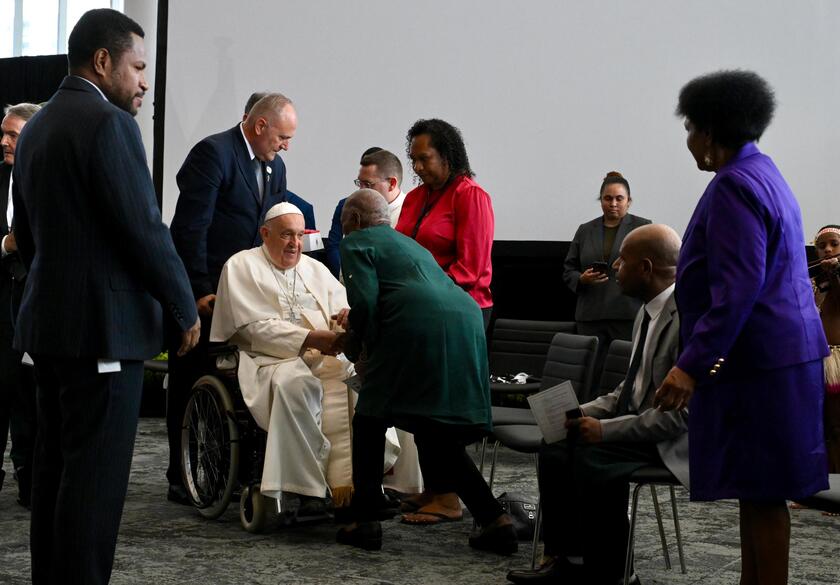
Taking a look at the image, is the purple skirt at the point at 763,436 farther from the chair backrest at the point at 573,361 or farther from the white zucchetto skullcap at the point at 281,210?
the white zucchetto skullcap at the point at 281,210

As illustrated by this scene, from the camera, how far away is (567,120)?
6.49 m

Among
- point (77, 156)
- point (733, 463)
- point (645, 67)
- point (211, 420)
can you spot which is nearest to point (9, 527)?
point (211, 420)

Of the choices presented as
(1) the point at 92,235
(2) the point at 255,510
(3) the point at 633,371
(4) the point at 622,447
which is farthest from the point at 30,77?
(4) the point at 622,447

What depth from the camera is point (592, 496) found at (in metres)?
3.04

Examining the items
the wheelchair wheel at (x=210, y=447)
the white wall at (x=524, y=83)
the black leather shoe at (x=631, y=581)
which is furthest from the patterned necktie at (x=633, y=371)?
the white wall at (x=524, y=83)

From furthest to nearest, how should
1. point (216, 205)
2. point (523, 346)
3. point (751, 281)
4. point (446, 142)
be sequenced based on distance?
point (523, 346)
point (216, 205)
point (446, 142)
point (751, 281)

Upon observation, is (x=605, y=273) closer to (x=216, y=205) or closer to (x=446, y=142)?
(x=446, y=142)

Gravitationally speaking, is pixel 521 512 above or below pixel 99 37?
below

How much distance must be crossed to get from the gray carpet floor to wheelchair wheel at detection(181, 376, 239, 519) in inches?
3.6

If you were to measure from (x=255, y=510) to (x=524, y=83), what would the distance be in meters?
3.53

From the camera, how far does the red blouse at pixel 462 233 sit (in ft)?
14.0

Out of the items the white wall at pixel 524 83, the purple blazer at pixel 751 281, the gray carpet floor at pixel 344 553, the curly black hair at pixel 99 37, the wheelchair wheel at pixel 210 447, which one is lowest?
the gray carpet floor at pixel 344 553

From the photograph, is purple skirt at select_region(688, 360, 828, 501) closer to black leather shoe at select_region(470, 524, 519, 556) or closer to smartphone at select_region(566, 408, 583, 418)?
smartphone at select_region(566, 408, 583, 418)

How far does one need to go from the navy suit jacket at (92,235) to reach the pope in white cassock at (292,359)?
146cm
